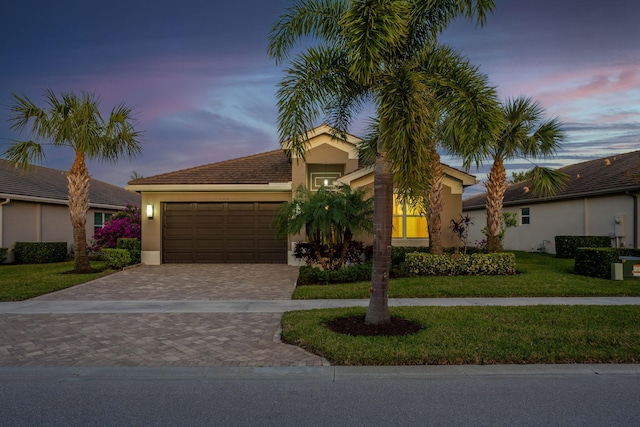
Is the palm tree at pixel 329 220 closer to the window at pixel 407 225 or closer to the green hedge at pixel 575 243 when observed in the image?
the window at pixel 407 225

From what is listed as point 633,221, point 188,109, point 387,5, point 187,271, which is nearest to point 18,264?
point 187,271

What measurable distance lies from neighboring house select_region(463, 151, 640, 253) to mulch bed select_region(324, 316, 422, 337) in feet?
43.3

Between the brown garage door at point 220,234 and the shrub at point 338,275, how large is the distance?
4.65m

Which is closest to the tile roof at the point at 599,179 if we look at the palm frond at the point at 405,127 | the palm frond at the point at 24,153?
the palm frond at the point at 405,127

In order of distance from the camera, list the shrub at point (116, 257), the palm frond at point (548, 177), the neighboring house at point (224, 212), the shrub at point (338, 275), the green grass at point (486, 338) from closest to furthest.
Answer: the green grass at point (486, 338) < the shrub at point (338, 275) < the palm frond at point (548, 177) < the shrub at point (116, 257) < the neighboring house at point (224, 212)

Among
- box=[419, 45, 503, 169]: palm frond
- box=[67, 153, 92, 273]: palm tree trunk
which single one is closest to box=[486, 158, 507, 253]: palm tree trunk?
box=[419, 45, 503, 169]: palm frond

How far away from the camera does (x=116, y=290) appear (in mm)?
11219

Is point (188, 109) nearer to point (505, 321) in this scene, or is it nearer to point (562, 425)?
point (505, 321)

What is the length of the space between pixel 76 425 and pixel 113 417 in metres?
0.30

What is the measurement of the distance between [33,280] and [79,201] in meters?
3.05

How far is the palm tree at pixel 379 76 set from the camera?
606 centimetres

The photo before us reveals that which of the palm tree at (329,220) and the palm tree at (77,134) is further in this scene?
the palm tree at (77,134)

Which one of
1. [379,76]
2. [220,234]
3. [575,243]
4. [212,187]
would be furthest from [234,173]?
[575,243]

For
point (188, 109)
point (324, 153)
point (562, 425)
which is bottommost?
point (562, 425)
